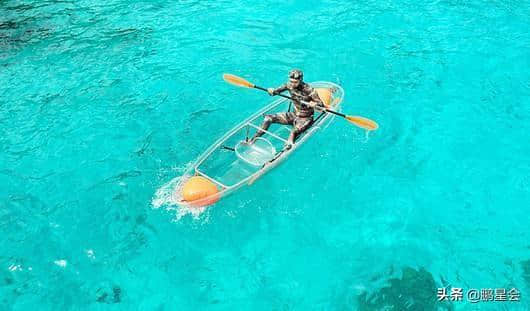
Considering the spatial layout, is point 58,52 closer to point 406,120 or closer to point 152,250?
point 152,250

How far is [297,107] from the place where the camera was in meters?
10.6

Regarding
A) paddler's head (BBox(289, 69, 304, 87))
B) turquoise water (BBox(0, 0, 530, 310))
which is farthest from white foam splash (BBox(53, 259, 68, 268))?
paddler's head (BBox(289, 69, 304, 87))

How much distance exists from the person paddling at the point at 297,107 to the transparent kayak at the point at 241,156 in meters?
0.17

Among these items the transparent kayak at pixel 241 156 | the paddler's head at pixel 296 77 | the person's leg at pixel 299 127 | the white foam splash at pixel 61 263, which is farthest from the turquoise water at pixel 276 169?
the paddler's head at pixel 296 77

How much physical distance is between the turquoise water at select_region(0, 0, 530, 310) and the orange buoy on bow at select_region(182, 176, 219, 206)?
0.44m

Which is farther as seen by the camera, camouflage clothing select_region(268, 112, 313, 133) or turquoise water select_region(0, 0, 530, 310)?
camouflage clothing select_region(268, 112, 313, 133)

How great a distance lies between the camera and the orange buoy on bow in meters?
9.11

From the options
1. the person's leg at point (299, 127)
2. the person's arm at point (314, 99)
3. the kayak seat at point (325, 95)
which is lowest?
the person's leg at point (299, 127)

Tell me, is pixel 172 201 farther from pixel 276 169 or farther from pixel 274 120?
pixel 274 120

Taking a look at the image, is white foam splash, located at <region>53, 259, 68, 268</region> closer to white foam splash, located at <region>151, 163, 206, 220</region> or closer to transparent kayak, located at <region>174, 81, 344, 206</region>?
white foam splash, located at <region>151, 163, 206, 220</region>

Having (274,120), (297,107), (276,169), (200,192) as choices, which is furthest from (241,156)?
(297,107)

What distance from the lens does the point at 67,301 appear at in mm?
8367

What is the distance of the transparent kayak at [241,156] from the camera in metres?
9.69

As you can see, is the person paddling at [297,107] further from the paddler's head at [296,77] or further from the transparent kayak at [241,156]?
the transparent kayak at [241,156]
